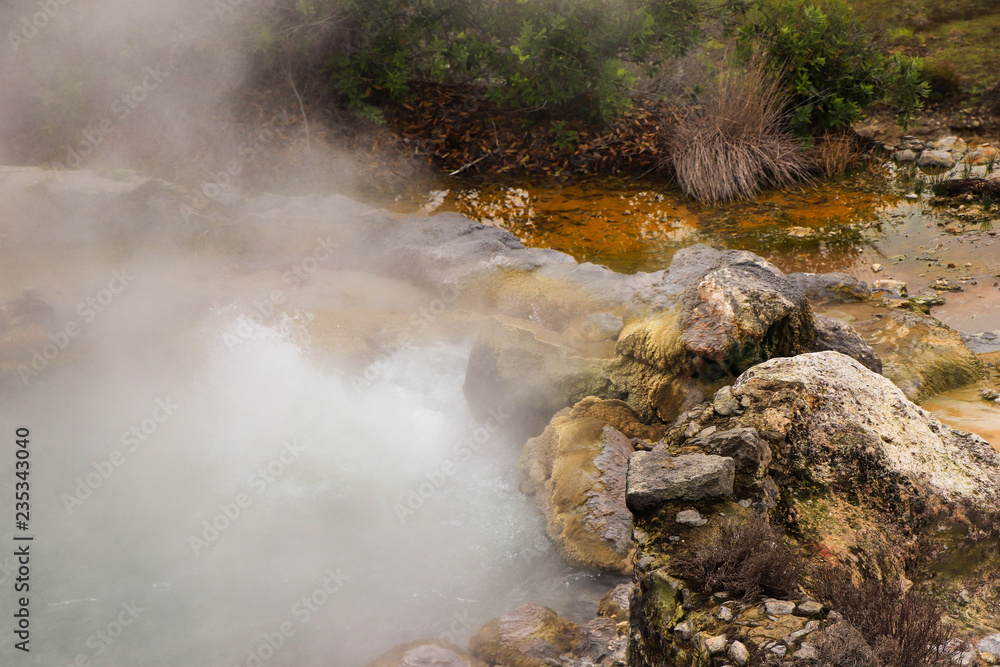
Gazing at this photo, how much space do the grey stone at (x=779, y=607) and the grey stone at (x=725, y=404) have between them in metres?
0.79

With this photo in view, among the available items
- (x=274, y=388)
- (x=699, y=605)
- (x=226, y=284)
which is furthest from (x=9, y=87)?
(x=699, y=605)

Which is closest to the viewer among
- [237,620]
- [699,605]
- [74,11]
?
[699,605]

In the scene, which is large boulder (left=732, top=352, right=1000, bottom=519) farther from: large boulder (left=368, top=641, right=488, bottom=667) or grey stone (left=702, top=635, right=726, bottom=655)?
large boulder (left=368, top=641, right=488, bottom=667)

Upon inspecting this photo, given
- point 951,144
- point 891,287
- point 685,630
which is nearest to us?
point 685,630

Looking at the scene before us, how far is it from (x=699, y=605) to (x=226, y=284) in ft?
12.7

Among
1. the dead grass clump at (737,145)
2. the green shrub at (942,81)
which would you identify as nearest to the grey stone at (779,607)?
the dead grass clump at (737,145)

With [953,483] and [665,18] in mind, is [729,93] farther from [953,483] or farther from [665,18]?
[953,483]

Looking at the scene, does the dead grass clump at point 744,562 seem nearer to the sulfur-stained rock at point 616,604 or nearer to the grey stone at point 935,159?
the sulfur-stained rock at point 616,604

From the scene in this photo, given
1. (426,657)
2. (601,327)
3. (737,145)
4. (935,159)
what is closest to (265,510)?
(426,657)

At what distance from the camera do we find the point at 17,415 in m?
3.89

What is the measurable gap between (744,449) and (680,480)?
0.80 ft

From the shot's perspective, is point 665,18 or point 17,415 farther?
point 665,18

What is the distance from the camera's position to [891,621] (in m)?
1.68

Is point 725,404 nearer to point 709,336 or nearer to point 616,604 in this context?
point 709,336
